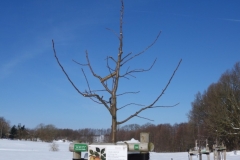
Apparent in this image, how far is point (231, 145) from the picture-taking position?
121ft

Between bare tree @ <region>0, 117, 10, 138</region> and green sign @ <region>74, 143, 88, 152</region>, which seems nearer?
green sign @ <region>74, 143, 88, 152</region>

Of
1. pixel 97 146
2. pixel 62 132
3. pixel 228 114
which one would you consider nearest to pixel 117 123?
pixel 97 146

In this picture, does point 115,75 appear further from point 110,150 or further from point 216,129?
point 216,129

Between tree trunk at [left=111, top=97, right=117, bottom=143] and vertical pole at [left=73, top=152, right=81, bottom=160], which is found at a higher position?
tree trunk at [left=111, top=97, right=117, bottom=143]

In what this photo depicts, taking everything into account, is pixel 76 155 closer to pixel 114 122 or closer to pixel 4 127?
pixel 114 122

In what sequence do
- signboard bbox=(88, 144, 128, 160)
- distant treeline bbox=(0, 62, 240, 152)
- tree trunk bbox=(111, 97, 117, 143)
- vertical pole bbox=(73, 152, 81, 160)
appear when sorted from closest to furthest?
1. signboard bbox=(88, 144, 128, 160)
2. tree trunk bbox=(111, 97, 117, 143)
3. vertical pole bbox=(73, 152, 81, 160)
4. distant treeline bbox=(0, 62, 240, 152)

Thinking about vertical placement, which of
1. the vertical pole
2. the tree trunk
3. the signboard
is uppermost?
the tree trunk

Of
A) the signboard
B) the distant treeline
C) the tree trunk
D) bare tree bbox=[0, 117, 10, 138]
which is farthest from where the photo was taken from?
bare tree bbox=[0, 117, 10, 138]

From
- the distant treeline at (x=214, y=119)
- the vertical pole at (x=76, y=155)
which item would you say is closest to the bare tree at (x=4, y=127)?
the distant treeline at (x=214, y=119)

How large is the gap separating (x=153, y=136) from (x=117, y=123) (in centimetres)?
6860

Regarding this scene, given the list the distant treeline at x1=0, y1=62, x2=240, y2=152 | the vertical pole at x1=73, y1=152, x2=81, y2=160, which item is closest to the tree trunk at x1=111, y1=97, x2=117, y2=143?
the vertical pole at x1=73, y1=152, x2=81, y2=160

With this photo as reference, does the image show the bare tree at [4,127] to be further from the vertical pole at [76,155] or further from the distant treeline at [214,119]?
A: the vertical pole at [76,155]

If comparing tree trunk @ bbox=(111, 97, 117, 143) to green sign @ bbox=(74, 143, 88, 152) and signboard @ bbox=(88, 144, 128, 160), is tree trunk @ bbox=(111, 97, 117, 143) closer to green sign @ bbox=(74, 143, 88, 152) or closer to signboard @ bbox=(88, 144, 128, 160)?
signboard @ bbox=(88, 144, 128, 160)

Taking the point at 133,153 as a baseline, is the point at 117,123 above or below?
above
